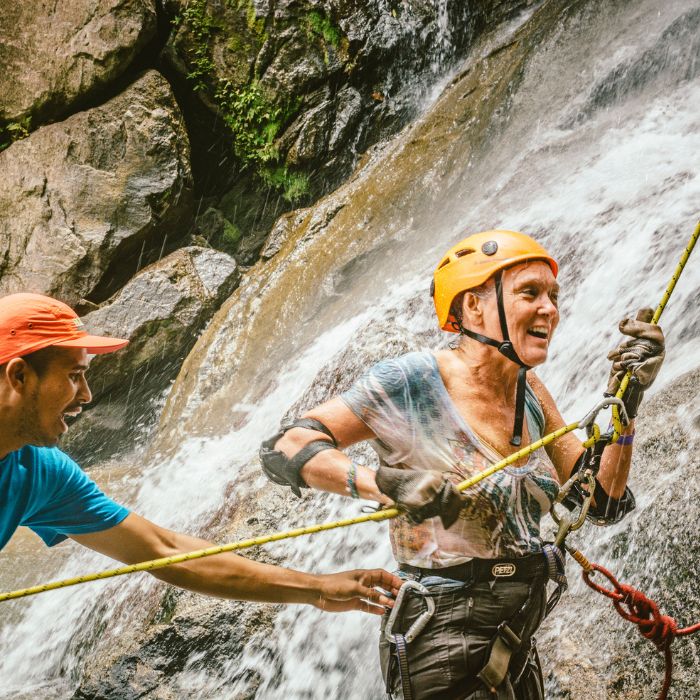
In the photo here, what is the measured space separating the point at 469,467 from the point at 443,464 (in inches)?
2.8

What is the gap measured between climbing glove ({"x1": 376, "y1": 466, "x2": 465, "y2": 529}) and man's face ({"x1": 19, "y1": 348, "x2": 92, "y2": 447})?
108cm

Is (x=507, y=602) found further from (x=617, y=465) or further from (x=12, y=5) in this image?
(x=12, y=5)

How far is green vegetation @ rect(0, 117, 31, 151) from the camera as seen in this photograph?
8.70 metres

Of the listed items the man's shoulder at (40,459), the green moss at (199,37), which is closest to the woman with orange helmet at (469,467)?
the man's shoulder at (40,459)

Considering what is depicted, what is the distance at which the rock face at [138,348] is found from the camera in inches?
305

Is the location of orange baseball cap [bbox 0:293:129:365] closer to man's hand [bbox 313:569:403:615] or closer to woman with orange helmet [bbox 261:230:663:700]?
woman with orange helmet [bbox 261:230:663:700]

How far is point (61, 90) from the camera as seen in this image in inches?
337

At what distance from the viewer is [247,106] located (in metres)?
9.21

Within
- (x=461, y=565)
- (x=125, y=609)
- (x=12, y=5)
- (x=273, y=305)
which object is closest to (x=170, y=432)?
(x=273, y=305)

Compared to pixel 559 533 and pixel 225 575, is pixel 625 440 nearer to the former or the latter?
pixel 559 533

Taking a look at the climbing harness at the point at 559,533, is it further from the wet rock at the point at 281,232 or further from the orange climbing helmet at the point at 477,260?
the wet rock at the point at 281,232

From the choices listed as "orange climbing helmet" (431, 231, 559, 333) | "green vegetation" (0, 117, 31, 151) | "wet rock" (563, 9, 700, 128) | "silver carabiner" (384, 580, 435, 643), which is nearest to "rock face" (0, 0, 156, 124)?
"green vegetation" (0, 117, 31, 151)

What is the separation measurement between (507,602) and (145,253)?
7.54 m

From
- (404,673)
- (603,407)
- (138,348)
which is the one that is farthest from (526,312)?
(138,348)
